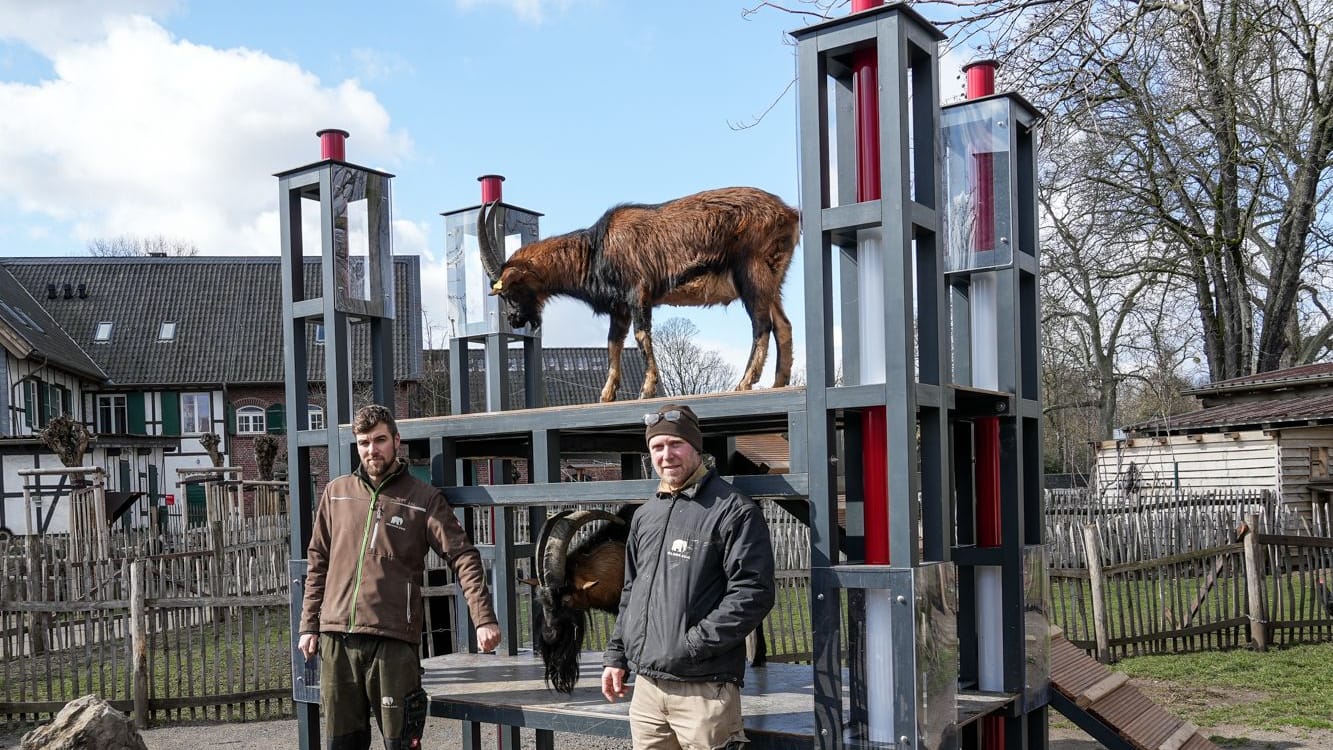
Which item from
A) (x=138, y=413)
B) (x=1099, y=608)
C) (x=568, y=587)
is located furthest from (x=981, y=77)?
(x=138, y=413)

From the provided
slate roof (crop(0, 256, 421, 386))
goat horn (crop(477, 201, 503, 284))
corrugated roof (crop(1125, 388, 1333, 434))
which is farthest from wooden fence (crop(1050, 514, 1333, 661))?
slate roof (crop(0, 256, 421, 386))

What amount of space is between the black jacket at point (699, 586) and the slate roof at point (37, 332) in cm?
3324

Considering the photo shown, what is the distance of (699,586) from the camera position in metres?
3.82

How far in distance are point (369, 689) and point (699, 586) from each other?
70.0 inches


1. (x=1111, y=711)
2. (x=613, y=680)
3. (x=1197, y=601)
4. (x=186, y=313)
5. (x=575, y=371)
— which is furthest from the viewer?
(x=186, y=313)

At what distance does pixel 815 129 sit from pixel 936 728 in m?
2.00

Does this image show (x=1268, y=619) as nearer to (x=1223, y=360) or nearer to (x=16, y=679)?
(x=16, y=679)

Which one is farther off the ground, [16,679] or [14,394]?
[14,394]

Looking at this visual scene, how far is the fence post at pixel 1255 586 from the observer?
37.5 ft

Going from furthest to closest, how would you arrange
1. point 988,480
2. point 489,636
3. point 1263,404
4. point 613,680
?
point 1263,404
point 988,480
point 489,636
point 613,680

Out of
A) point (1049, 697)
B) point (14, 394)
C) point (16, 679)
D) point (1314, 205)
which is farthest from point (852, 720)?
point (14, 394)

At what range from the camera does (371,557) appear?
4.82 metres

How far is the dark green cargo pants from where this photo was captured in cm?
473

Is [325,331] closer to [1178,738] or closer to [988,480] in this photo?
[988,480]
